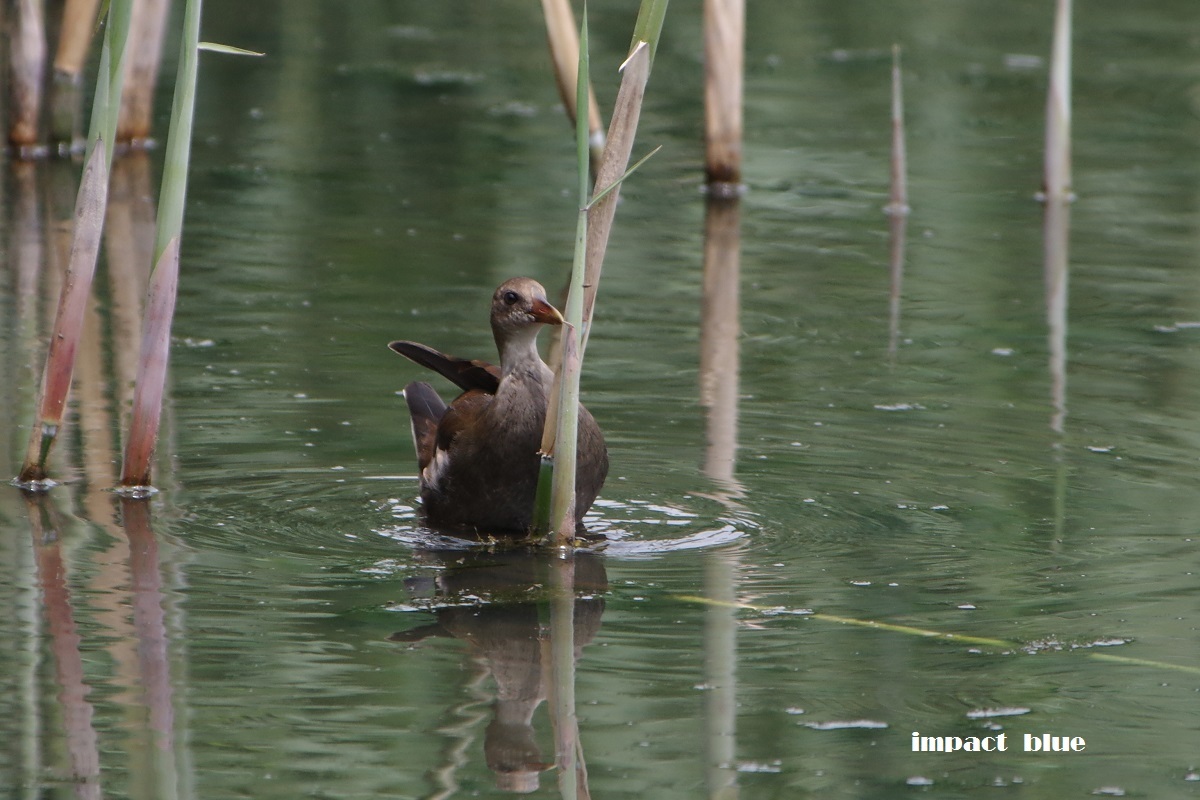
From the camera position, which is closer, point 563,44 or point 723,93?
point 563,44

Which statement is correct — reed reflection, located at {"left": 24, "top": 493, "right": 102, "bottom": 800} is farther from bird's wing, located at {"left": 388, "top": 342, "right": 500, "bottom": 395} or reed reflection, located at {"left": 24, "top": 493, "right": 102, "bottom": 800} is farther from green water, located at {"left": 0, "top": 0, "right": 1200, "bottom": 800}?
bird's wing, located at {"left": 388, "top": 342, "right": 500, "bottom": 395}

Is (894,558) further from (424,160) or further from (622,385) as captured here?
(424,160)

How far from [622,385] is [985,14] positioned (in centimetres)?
1347

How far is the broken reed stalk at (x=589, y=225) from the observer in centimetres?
587

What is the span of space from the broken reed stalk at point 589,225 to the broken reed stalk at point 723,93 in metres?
6.41

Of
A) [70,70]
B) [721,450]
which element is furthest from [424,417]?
[70,70]

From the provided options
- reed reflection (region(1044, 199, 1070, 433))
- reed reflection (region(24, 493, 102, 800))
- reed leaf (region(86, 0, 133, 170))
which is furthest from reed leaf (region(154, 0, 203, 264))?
reed reflection (region(1044, 199, 1070, 433))

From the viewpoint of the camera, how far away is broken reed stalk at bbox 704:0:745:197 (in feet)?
41.2

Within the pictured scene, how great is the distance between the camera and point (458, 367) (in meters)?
7.23

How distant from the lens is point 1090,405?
8484 mm

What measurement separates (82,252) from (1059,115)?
7838 mm

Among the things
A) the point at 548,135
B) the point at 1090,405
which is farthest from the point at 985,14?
the point at 1090,405

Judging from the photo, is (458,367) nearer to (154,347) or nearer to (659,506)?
(659,506)

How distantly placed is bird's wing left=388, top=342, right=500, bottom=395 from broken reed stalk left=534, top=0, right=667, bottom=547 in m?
0.96
